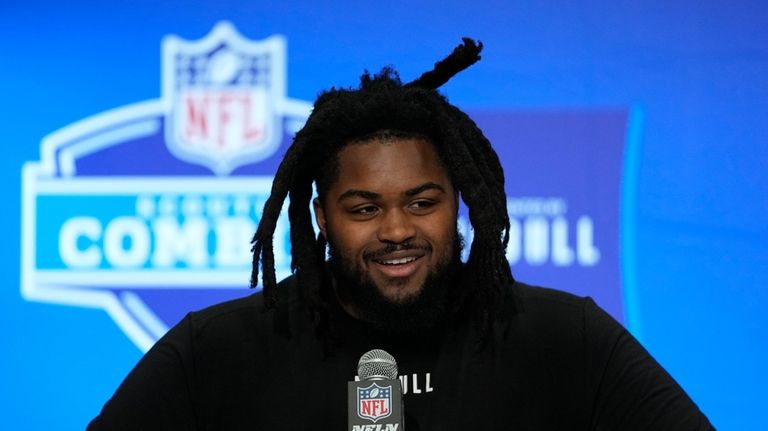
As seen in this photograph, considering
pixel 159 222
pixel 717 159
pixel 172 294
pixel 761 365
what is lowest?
pixel 761 365

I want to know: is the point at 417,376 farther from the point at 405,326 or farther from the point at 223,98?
the point at 223,98

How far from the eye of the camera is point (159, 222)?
3.72 metres

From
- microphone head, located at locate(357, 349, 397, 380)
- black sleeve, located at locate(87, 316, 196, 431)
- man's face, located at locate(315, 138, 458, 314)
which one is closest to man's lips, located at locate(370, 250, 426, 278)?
man's face, located at locate(315, 138, 458, 314)

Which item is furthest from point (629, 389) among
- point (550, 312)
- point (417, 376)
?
point (417, 376)

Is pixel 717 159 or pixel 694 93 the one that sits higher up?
pixel 694 93

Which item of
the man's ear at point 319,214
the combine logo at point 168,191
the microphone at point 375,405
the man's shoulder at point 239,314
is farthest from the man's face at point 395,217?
the combine logo at point 168,191

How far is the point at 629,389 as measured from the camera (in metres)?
2.16

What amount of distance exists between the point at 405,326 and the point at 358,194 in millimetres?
302

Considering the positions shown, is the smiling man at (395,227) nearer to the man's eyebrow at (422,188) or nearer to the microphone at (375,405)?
the man's eyebrow at (422,188)

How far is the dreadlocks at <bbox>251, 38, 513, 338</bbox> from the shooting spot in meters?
2.23

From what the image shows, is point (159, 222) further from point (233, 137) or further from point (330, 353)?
point (330, 353)

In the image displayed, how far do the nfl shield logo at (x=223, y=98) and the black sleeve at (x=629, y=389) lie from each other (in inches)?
71.1

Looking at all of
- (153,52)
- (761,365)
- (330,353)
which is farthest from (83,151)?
(761,365)

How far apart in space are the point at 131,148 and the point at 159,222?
0.29m
